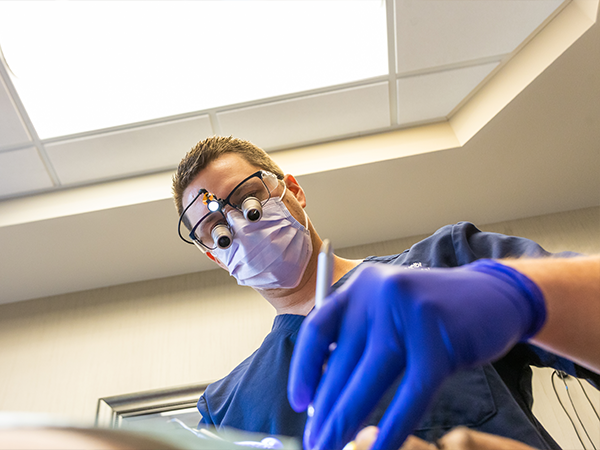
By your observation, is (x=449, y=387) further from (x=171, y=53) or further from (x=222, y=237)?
(x=171, y=53)

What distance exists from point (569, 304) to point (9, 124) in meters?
2.27

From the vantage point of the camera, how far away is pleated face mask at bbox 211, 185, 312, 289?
3.81 ft

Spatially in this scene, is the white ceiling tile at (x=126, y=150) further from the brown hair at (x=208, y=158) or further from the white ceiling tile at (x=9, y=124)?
the brown hair at (x=208, y=158)

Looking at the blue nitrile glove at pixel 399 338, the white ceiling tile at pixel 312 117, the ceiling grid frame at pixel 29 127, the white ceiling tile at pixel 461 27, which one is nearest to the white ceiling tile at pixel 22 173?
the ceiling grid frame at pixel 29 127

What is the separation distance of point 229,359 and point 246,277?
4.22 feet

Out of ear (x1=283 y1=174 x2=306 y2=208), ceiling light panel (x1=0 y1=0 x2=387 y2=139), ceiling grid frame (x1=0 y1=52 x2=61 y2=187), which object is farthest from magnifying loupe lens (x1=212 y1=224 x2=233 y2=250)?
ceiling grid frame (x1=0 y1=52 x2=61 y2=187)

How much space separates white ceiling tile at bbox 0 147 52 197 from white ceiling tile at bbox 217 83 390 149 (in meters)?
0.93

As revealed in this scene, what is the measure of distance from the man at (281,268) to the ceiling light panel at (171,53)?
2.79 feet

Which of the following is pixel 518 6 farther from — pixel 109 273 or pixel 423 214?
pixel 109 273

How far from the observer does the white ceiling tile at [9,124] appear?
6.27ft

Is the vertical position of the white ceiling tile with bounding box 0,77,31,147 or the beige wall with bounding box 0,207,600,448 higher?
the white ceiling tile with bounding box 0,77,31,147

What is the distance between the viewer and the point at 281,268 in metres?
1.16

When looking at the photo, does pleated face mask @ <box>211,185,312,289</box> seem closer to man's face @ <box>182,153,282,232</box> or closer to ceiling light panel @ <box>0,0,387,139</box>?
man's face @ <box>182,153,282,232</box>

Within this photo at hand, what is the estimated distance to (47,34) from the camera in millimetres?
1867
